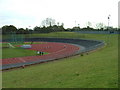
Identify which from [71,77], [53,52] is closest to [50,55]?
[53,52]

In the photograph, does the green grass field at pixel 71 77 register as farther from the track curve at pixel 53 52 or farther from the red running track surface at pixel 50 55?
the red running track surface at pixel 50 55

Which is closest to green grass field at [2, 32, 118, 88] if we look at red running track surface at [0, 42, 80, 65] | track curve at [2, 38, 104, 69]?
track curve at [2, 38, 104, 69]

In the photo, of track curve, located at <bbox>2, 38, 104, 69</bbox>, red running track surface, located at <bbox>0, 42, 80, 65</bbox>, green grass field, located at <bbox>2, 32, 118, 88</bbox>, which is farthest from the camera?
red running track surface, located at <bbox>0, 42, 80, 65</bbox>

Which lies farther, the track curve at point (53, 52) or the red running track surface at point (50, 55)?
the red running track surface at point (50, 55)

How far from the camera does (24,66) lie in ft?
57.1

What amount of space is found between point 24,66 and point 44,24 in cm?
12715

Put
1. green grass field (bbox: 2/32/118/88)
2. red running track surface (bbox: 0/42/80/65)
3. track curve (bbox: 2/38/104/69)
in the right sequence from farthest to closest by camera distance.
Result: 1. red running track surface (bbox: 0/42/80/65)
2. track curve (bbox: 2/38/104/69)
3. green grass field (bbox: 2/32/118/88)

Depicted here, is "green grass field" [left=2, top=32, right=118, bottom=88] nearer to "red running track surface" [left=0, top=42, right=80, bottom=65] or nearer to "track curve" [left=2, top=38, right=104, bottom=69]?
"track curve" [left=2, top=38, right=104, bottom=69]

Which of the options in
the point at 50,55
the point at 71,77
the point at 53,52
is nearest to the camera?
the point at 71,77

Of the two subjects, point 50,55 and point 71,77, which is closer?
point 71,77

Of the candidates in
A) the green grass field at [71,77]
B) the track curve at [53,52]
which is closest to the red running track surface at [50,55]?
the track curve at [53,52]

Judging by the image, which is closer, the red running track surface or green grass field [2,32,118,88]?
green grass field [2,32,118,88]

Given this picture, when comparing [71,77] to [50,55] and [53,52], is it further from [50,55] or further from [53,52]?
[53,52]

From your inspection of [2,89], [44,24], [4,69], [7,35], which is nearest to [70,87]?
[2,89]
